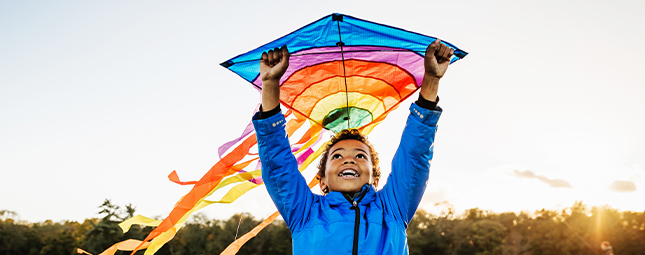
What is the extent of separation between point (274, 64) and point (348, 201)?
0.93 meters

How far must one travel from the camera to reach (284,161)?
7.62ft

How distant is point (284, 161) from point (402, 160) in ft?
2.33

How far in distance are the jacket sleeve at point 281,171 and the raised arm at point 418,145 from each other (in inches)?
22.2

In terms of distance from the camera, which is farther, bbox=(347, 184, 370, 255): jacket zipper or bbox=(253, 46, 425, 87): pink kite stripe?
bbox=(253, 46, 425, 87): pink kite stripe

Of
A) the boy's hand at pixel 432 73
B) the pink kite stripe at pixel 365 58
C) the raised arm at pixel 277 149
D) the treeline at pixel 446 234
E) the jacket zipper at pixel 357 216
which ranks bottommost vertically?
the jacket zipper at pixel 357 216

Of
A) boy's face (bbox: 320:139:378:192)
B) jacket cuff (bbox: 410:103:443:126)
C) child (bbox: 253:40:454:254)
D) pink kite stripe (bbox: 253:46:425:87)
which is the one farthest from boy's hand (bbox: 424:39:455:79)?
boy's face (bbox: 320:139:378:192)

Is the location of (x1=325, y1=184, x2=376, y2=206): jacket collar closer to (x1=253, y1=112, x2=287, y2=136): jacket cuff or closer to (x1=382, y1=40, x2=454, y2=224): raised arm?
(x1=382, y1=40, x2=454, y2=224): raised arm

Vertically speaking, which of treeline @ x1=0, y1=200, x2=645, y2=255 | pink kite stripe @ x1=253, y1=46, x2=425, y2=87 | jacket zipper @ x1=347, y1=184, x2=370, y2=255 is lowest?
jacket zipper @ x1=347, y1=184, x2=370, y2=255

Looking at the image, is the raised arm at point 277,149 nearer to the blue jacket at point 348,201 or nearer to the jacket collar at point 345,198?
the blue jacket at point 348,201

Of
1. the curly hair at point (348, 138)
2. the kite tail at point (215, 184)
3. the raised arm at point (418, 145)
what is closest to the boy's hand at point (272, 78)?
the raised arm at point (418, 145)

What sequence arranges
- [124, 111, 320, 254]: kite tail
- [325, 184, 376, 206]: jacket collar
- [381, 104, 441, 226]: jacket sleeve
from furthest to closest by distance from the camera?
[124, 111, 320, 254]: kite tail, [325, 184, 376, 206]: jacket collar, [381, 104, 441, 226]: jacket sleeve

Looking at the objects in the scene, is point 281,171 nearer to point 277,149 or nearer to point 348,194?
point 277,149

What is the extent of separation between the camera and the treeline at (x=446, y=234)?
1193 inches

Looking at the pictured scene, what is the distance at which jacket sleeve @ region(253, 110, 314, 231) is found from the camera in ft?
7.39
